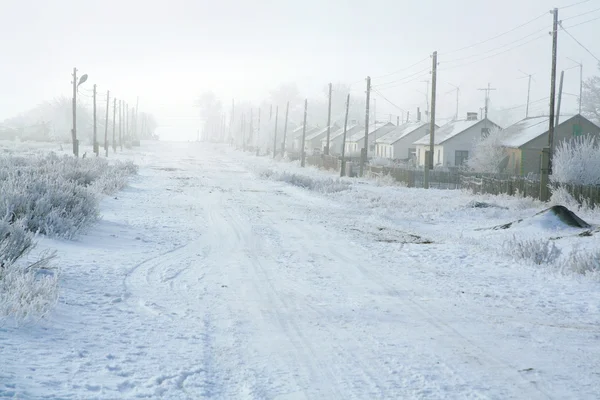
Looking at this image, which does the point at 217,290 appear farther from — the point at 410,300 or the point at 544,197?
the point at 544,197

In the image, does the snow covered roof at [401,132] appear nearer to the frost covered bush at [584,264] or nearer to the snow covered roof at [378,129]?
the snow covered roof at [378,129]

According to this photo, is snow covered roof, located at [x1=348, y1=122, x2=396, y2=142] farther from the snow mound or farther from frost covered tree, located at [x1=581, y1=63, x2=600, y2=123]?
the snow mound

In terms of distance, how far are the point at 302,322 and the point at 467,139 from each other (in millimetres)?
50036

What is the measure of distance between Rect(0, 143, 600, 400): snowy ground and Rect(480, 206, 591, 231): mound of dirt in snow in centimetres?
157

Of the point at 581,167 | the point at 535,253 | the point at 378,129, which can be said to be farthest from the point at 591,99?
the point at 535,253

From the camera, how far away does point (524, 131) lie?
46.6 metres

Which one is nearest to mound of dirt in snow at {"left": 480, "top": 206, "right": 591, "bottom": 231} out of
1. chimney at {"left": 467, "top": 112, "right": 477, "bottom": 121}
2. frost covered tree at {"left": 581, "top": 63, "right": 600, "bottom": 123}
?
chimney at {"left": 467, "top": 112, "right": 477, "bottom": 121}

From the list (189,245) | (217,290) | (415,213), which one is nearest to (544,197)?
(415,213)

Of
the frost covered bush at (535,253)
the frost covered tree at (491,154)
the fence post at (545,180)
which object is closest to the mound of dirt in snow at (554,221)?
the frost covered bush at (535,253)

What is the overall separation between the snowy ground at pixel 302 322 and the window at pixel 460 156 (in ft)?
137

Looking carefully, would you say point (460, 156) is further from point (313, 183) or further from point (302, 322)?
point (302, 322)

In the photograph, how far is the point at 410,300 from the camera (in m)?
7.46

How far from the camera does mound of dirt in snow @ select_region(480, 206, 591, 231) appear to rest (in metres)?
14.5

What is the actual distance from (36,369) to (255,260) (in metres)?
5.58
